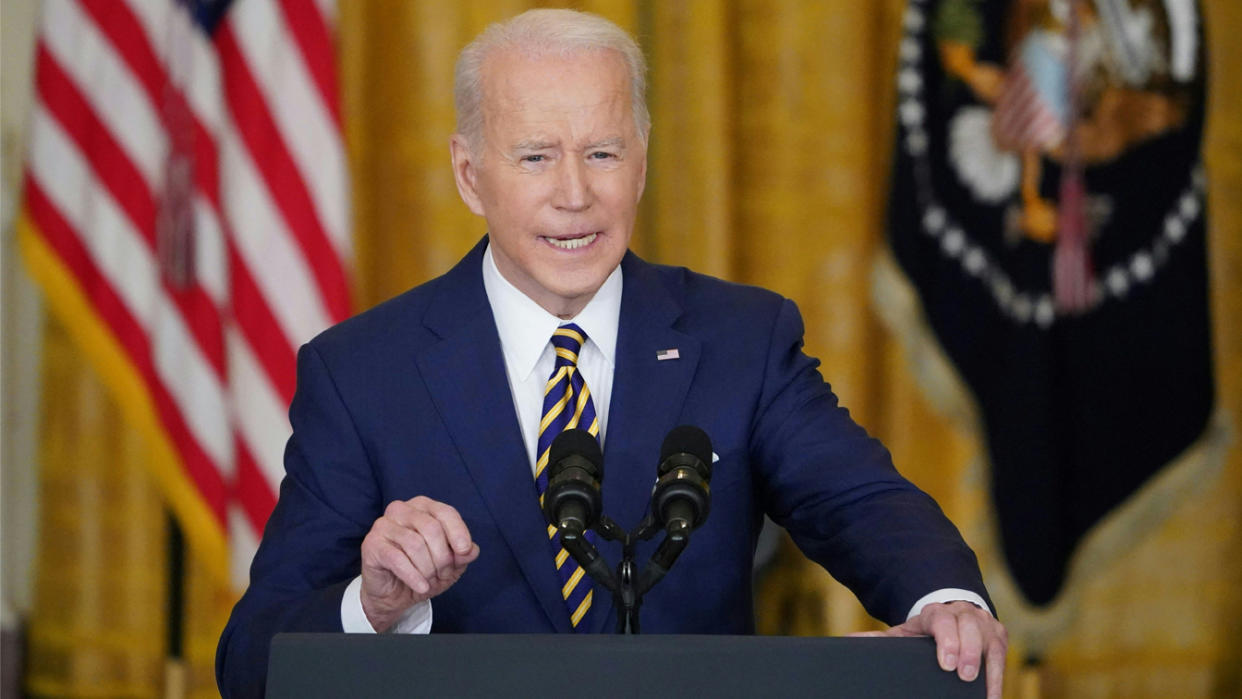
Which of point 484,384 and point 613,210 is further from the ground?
point 613,210

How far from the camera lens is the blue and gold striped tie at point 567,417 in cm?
193

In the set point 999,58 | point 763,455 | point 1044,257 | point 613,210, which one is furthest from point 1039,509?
point 613,210

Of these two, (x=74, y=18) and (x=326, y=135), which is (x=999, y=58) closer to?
(x=326, y=135)

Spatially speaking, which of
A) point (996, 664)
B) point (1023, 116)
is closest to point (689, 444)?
point (996, 664)

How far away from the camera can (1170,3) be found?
3912 millimetres

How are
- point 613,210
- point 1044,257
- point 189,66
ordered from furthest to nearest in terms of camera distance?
point 1044,257, point 189,66, point 613,210

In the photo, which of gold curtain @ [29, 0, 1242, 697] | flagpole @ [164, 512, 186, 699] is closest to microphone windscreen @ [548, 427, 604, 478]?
gold curtain @ [29, 0, 1242, 697]

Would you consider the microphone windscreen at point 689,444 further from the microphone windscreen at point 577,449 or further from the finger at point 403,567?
the finger at point 403,567

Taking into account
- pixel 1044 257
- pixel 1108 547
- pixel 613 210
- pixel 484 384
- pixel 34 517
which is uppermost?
pixel 613 210

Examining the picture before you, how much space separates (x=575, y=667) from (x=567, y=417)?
70 centimetres

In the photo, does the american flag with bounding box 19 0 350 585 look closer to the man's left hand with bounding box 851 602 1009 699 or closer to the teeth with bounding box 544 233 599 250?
the teeth with bounding box 544 233 599 250

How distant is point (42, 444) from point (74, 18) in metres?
1.07

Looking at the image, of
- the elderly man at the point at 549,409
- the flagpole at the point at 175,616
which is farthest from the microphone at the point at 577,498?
the flagpole at the point at 175,616

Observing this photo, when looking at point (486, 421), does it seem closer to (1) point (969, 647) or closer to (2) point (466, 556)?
(2) point (466, 556)
